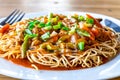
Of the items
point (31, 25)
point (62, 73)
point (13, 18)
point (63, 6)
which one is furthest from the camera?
point (63, 6)

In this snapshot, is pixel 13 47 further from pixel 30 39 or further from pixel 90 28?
pixel 90 28

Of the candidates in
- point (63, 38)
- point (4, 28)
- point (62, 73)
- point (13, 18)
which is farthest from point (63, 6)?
point (62, 73)

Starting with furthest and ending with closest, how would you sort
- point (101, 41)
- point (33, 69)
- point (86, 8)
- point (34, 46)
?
point (86, 8)
point (101, 41)
point (34, 46)
point (33, 69)

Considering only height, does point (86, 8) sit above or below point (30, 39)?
above

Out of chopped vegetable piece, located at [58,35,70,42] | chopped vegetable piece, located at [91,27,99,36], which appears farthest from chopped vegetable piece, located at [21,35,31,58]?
chopped vegetable piece, located at [91,27,99,36]

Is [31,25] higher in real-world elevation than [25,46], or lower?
higher

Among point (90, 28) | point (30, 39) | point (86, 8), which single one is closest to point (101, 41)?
point (90, 28)

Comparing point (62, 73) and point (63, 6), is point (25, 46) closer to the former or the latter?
point (62, 73)
